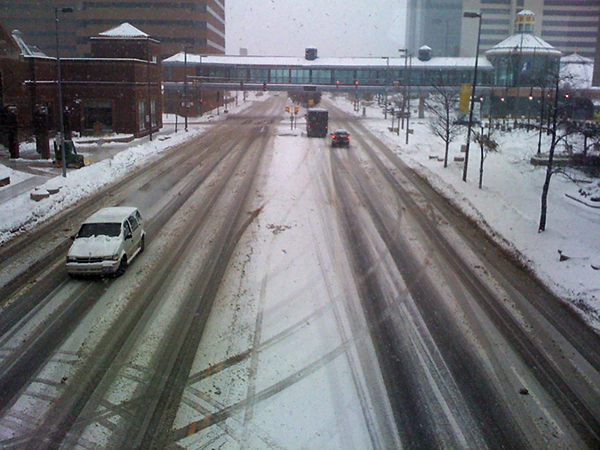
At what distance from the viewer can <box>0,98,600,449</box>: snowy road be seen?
10.2 metres

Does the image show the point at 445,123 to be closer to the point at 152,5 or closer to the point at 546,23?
the point at 152,5

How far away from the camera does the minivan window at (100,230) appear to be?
57.6 ft

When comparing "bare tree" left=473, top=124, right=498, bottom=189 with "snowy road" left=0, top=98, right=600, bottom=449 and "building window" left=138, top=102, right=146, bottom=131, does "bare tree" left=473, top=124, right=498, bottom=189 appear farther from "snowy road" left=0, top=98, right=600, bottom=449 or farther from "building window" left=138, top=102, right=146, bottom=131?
"building window" left=138, top=102, right=146, bottom=131

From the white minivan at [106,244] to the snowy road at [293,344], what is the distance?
1.61ft

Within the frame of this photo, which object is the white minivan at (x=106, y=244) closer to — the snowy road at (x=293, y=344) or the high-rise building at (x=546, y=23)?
the snowy road at (x=293, y=344)

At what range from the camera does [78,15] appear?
11381 cm

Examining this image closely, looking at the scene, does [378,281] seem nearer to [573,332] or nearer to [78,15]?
[573,332]

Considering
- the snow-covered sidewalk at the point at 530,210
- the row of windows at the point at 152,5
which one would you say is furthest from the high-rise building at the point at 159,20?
the snow-covered sidewalk at the point at 530,210

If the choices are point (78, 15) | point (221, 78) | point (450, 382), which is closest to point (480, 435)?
point (450, 382)

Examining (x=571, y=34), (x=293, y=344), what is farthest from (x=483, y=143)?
(x=571, y=34)

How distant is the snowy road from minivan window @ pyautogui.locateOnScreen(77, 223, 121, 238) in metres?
1.34

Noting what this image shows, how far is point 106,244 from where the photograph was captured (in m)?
17.0

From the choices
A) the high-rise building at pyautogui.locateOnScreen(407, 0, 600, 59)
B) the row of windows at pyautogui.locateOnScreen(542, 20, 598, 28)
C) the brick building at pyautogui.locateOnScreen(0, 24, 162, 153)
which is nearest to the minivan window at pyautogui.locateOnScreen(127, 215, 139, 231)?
the brick building at pyautogui.locateOnScreen(0, 24, 162, 153)

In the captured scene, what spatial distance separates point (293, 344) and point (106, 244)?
6880 mm
